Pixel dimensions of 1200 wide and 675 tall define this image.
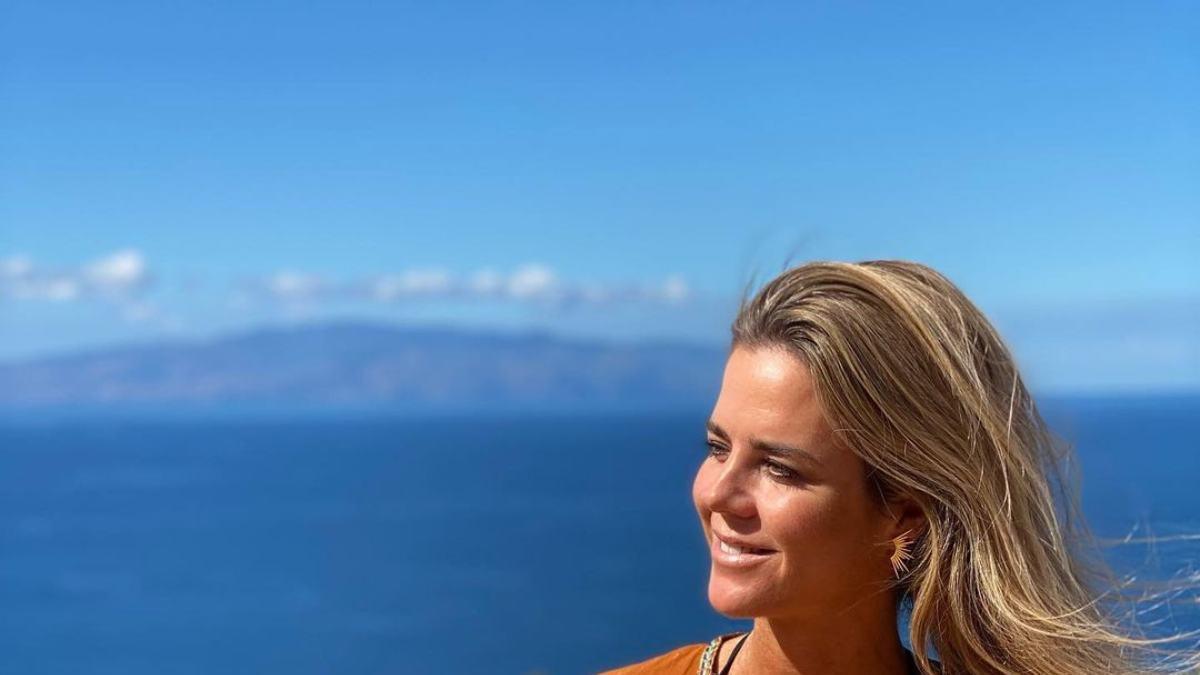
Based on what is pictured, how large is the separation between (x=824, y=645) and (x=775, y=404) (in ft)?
1.86

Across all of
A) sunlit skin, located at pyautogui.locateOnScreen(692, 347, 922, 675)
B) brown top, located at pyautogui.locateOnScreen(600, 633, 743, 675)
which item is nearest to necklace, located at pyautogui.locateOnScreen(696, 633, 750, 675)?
brown top, located at pyautogui.locateOnScreen(600, 633, 743, 675)

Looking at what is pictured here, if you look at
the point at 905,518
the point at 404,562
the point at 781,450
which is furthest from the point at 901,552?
the point at 404,562

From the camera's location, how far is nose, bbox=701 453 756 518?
8.87ft

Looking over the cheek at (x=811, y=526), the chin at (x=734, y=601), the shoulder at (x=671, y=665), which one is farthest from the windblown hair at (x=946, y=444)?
the shoulder at (x=671, y=665)

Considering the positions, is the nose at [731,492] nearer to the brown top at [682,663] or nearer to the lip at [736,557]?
the lip at [736,557]

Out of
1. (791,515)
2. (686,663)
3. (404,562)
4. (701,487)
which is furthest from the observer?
(404,562)

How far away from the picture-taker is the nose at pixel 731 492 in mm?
2705

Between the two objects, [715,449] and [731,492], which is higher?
[715,449]

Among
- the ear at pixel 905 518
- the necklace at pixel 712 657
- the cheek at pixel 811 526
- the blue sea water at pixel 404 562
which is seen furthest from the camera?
the blue sea water at pixel 404 562

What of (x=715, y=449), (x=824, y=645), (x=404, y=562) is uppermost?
(x=404, y=562)

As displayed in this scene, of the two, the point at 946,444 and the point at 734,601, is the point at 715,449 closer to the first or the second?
the point at 734,601

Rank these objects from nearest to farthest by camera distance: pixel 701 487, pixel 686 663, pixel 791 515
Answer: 1. pixel 791 515
2. pixel 701 487
3. pixel 686 663

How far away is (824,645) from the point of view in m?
2.86

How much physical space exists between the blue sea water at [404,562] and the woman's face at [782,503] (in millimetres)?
793
